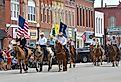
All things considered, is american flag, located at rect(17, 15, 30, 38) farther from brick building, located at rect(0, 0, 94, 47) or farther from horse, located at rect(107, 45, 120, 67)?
horse, located at rect(107, 45, 120, 67)

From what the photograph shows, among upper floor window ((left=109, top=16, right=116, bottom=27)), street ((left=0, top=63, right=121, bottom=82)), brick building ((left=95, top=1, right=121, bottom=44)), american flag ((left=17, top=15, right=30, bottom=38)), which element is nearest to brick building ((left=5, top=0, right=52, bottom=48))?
american flag ((left=17, top=15, right=30, bottom=38))

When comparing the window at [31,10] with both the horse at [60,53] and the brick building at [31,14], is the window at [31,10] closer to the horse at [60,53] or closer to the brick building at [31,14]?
the brick building at [31,14]

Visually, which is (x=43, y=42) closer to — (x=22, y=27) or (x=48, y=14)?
(x=22, y=27)

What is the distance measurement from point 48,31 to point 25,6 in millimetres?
6964

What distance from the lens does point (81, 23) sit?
73.9 meters

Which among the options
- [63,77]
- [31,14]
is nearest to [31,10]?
[31,14]

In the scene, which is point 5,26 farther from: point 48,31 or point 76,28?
point 76,28

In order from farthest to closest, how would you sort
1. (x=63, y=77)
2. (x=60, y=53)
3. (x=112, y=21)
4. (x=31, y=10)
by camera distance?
(x=112, y=21)
(x=31, y=10)
(x=60, y=53)
(x=63, y=77)

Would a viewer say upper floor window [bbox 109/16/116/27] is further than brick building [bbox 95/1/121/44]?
Yes

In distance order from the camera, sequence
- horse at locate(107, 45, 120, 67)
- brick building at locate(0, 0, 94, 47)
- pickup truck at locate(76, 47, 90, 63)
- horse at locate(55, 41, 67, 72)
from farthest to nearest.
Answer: brick building at locate(0, 0, 94, 47)
pickup truck at locate(76, 47, 90, 63)
horse at locate(107, 45, 120, 67)
horse at locate(55, 41, 67, 72)

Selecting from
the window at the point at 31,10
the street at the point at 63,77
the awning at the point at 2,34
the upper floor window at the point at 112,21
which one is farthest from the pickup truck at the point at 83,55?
the upper floor window at the point at 112,21

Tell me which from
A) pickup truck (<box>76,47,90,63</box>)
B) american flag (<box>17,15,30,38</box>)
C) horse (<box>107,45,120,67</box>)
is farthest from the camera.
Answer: pickup truck (<box>76,47,90,63</box>)

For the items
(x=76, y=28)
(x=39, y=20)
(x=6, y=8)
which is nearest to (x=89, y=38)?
(x=76, y=28)

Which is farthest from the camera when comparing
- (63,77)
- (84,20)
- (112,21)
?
(112,21)
